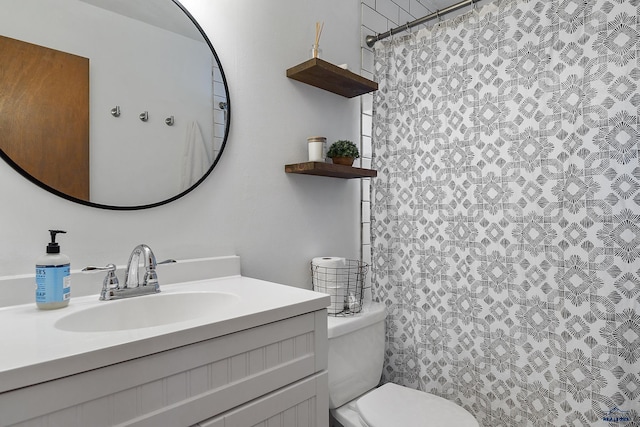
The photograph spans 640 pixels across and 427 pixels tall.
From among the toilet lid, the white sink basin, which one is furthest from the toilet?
the white sink basin

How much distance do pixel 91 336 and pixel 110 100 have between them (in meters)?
0.74

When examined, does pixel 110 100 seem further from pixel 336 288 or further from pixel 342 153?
pixel 336 288

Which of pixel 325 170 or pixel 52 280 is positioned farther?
pixel 325 170

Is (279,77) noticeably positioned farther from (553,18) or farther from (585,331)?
(585,331)

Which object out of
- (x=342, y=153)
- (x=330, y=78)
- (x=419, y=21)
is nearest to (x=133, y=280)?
(x=342, y=153)

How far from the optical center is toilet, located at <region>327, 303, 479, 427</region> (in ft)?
4.08

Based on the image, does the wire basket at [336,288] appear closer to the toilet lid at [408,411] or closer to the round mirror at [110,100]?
the toilet lid at [408,411]

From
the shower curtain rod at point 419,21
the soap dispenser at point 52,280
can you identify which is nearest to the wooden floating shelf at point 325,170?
the shower curtain rod at point 419,21

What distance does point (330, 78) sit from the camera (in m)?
1.62

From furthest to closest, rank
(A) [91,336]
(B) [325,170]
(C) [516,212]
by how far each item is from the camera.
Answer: (B) [325,170] < (C) [516,212] < (A) [91,336]

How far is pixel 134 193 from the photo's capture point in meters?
1.15

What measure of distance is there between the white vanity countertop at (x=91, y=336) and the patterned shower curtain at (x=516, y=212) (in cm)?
84

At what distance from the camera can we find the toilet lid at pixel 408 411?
47.9 inches

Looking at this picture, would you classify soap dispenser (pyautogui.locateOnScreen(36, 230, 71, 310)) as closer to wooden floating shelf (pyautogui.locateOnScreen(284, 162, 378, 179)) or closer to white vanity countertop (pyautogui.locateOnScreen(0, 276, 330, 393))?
white vanity countertop (pyautogui.locateOnScreen(0, 276, 330, 393))
